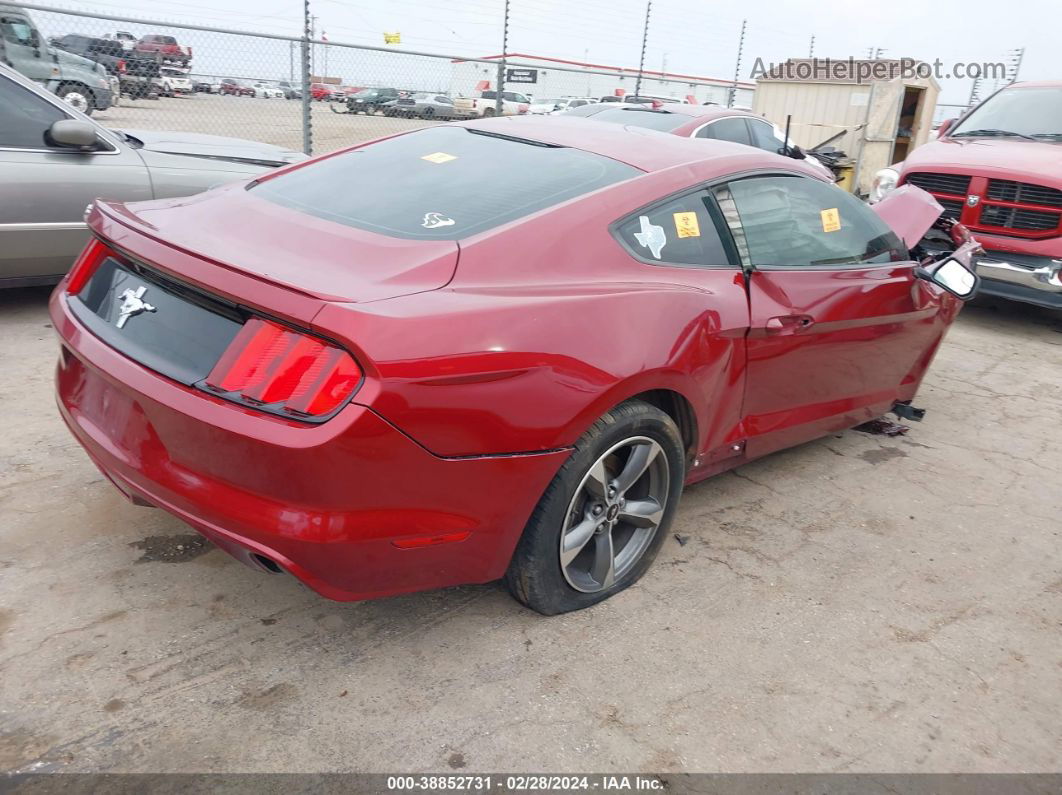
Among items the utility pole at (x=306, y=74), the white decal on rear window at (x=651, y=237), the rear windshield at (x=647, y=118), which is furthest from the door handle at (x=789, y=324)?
the utility pole at (x=306, y=74)

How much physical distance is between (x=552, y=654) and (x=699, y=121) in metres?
6.32

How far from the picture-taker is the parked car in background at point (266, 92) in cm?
960

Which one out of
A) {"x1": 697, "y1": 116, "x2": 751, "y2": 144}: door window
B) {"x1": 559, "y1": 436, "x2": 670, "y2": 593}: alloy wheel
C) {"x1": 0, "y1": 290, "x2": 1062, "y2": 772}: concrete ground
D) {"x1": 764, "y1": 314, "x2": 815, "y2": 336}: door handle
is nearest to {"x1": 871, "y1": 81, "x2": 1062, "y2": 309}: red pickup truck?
{"x1": 697, "y1": 116, "x2": 751, "y2": 144}: door window

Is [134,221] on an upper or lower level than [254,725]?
upper

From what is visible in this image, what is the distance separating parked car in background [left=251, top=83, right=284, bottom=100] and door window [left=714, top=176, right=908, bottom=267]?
784cm

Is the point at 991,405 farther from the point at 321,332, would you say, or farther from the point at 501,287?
the point at 321,332

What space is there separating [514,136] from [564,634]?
183 cm

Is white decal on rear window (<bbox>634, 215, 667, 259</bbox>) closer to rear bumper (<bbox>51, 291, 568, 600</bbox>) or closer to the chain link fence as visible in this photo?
rear bumper (<bbox>51, 291, 568, 600</bbox>)

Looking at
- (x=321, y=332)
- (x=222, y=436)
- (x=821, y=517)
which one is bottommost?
(x=821, y=517)

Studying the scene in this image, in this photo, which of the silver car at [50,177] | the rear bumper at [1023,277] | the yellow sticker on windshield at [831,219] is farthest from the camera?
the rear bumper at [1023,277]

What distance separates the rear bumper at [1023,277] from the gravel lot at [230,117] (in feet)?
22.5

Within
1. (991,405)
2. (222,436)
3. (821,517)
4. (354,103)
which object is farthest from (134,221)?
(354,103)

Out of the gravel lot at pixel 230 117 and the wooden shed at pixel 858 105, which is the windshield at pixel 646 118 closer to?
the gravel lot at pixel 230 117

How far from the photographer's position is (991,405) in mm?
5078
